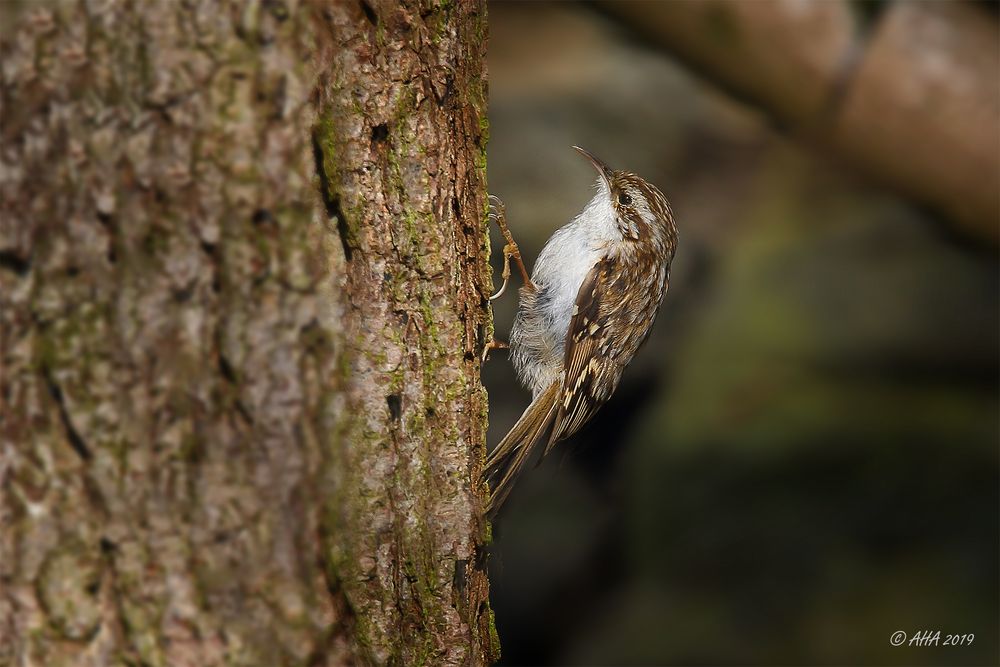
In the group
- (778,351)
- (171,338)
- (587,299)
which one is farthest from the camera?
(778,351)

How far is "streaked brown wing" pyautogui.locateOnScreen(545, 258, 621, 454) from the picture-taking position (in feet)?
9.92

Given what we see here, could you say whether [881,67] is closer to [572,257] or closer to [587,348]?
[572,257]

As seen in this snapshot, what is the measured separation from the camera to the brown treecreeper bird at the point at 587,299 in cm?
305

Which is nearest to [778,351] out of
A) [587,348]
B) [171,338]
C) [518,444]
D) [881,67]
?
[881,67]

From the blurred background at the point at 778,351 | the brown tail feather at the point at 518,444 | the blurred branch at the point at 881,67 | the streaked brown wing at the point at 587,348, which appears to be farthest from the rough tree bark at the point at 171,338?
the blurred branch at the point at 881,67

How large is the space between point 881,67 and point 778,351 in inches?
79.0

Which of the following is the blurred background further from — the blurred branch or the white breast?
the white breast

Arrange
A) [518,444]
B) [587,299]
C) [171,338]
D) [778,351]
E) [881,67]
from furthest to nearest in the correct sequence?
[778,351]
[881,67]
[587,299]
[518,444]
[171,338]

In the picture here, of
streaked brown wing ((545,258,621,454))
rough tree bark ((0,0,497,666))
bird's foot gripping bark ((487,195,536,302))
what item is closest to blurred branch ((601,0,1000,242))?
streaked brown wing ((545,258,621,454))

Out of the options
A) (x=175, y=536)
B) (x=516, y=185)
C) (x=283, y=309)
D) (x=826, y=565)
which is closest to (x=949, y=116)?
(x=826, y=565)

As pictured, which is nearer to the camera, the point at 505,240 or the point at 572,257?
the point at 505,240

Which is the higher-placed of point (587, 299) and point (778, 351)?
point (587, 299)

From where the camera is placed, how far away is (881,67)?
344 centimetres

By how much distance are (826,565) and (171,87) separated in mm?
4119
